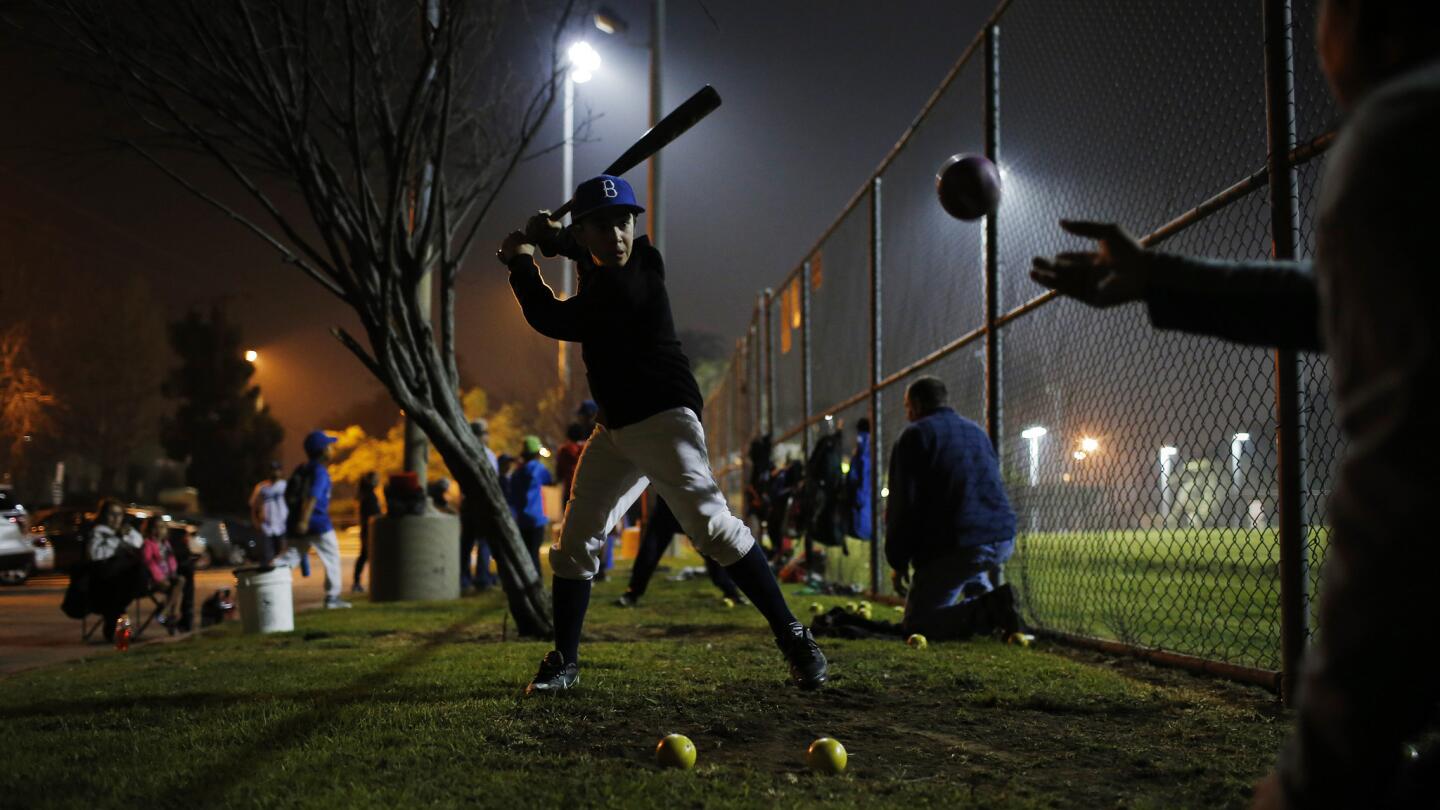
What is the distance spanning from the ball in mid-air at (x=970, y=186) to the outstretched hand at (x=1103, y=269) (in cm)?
353

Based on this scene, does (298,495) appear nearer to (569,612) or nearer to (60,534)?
(569,612)

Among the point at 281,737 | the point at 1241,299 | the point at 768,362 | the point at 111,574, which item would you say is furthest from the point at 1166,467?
the point at 768,362

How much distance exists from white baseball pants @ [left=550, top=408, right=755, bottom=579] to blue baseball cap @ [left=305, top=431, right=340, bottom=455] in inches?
295

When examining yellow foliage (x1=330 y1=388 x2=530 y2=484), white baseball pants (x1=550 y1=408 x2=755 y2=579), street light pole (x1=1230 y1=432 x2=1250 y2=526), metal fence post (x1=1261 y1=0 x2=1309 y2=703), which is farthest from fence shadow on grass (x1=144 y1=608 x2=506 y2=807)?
yellow foliage (x1=330 y1=388 x2=530 y2=484)

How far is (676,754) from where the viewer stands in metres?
3.35

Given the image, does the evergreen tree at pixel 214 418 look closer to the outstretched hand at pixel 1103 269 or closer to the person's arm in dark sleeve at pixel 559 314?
the person's arm in dark sleeve at pixel 559 314

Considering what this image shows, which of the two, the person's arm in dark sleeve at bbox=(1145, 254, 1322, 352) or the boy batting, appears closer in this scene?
the person's arm in dark sleeve at bbox=(1145, 254, 1322, 352)

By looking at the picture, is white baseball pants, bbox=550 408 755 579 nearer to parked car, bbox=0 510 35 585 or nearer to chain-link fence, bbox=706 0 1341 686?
chain-link fence, bbox=706 0 1341 686

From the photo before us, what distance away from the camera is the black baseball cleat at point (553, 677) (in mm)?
4707

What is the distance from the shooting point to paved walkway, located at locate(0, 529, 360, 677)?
8.02 metres

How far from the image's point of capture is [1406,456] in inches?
53.7

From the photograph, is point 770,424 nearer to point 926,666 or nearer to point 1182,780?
point 926,666

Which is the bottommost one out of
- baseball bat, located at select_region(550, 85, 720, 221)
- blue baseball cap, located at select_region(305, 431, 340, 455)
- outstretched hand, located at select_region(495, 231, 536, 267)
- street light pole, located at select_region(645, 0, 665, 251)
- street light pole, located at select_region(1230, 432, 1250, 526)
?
street light pole, located at select_region(1230, 432, 1250, 526)

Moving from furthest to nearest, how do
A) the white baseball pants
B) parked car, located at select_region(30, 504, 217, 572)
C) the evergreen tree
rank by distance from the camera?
the evergreen tree
parked car, located at select_region(30, 504, 217, 572)
the white baseball pants
